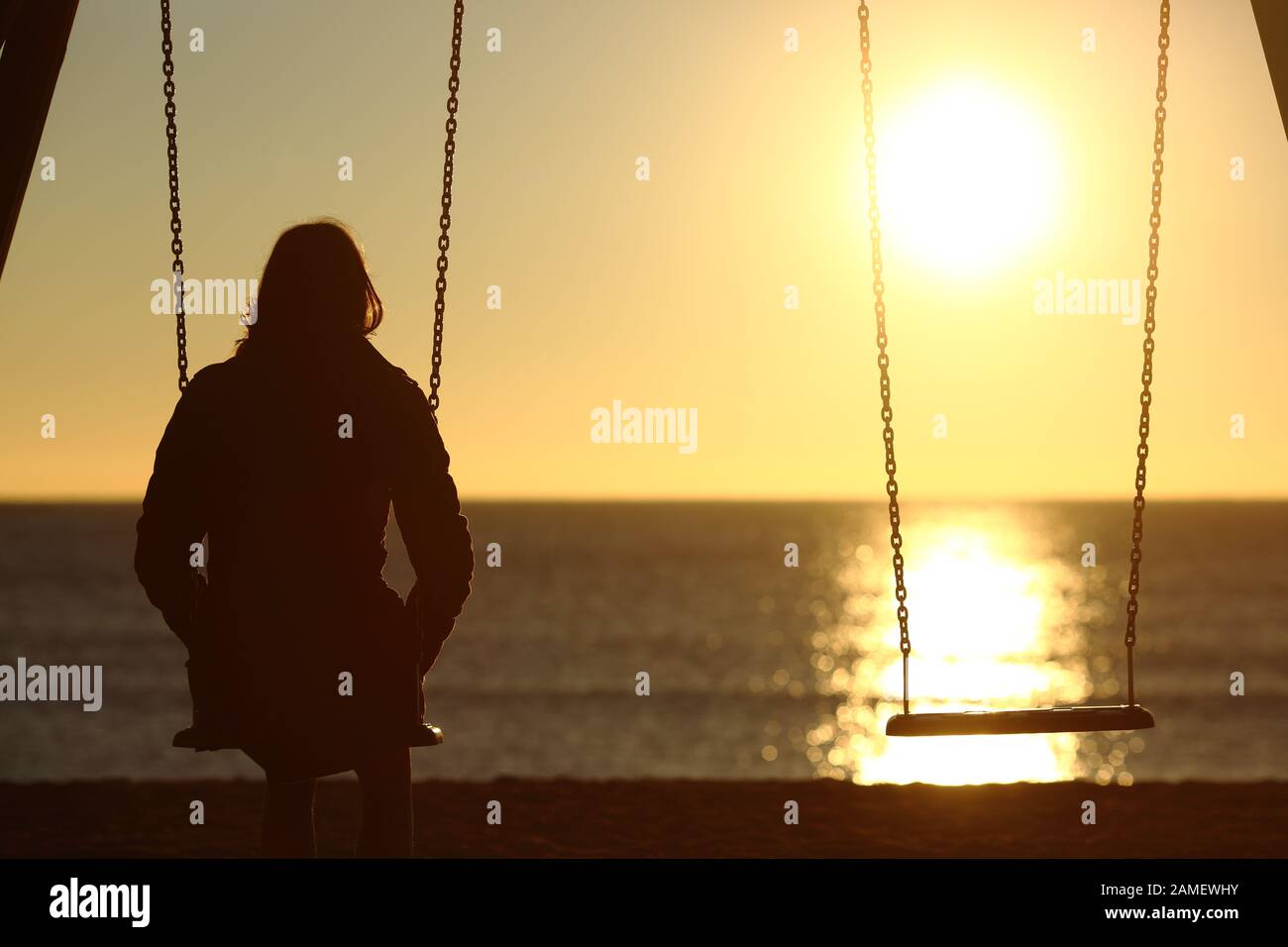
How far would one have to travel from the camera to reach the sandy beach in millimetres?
8164

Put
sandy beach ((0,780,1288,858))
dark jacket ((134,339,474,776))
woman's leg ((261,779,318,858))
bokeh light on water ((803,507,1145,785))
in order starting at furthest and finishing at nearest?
1. bokeh light on water ((803,507,1145,785))
2. sandy beach ((0,780,1288,858))
3. woman's leg ((261,779,318,858))
4. dark jacket ((134,339,474,776))

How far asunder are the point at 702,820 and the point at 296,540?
5683 mm

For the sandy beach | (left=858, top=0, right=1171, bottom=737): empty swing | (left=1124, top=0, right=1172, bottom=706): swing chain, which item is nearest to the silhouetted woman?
(left=858, top=0, right=1171, bottom=737): empty swing

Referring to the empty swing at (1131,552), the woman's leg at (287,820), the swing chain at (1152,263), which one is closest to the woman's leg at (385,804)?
the woman's leg at (287,820)

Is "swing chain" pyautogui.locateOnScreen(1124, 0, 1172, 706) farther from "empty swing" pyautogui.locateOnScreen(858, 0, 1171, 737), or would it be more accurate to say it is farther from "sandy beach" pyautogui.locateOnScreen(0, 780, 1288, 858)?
"sandy beach" pyautogui.locateOnScreen(0, 780, 1288, 858)

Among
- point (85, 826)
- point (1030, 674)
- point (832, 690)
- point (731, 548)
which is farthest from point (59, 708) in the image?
point (731, 548)

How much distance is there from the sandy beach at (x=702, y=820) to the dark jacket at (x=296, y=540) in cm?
421

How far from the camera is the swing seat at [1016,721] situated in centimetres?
462

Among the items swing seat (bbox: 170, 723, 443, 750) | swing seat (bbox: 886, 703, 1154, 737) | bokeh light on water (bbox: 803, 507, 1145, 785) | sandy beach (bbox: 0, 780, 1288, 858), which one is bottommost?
bokeh light on water (bbox: 803, 507, 1145, 785)

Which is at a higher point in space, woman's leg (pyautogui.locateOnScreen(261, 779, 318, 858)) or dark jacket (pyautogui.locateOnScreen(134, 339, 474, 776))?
dark jacket (pyautogui.locateOnScreen(134, 339, 474, 776))

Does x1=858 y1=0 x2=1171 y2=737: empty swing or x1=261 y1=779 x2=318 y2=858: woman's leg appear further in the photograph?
x1=858 y1=0 x2=1171 y2=737: empty swing

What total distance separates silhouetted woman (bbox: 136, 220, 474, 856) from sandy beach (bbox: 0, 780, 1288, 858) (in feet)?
13.7
